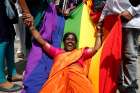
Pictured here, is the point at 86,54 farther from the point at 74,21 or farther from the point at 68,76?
the point at 74,21

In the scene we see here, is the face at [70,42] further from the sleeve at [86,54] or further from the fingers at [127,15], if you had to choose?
the fingers at [127,15]

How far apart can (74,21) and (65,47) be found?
1.77 ft

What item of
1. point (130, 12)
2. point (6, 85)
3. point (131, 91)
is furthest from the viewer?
point (6, 85)

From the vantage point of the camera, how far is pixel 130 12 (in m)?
5.44

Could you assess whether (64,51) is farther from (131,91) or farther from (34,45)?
(131,91)

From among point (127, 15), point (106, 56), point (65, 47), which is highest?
point (127, 15)

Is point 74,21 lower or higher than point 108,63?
higher

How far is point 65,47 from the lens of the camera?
5586 millimetres

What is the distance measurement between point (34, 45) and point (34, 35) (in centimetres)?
14

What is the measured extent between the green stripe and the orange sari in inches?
19.9

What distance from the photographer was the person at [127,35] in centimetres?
548

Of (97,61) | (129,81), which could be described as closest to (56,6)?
(97,61)

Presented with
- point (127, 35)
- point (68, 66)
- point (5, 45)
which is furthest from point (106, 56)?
point (5, 45)

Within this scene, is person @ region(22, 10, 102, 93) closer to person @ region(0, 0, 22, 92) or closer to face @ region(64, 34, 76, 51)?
face @ region(64, 34, 76, 51)
